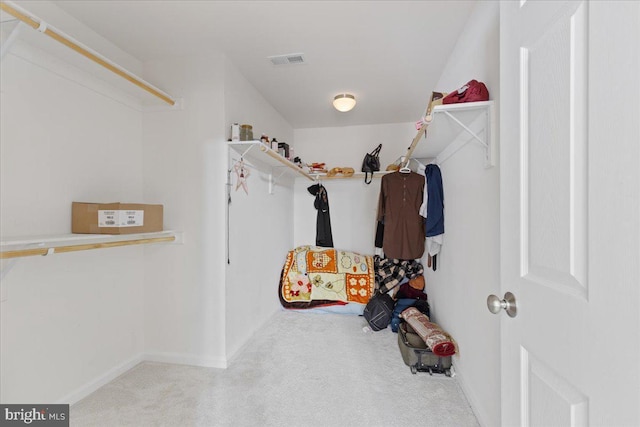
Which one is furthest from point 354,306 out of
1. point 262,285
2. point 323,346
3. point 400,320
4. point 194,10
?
point 194,10

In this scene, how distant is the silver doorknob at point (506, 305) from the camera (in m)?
0.78

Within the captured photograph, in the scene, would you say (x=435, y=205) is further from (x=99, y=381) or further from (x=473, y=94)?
(x=99, y=381)

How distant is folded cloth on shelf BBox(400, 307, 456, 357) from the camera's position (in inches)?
78.8

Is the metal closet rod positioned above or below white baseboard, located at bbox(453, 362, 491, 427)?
above

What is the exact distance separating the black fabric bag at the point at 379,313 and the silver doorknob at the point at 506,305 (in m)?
2.21

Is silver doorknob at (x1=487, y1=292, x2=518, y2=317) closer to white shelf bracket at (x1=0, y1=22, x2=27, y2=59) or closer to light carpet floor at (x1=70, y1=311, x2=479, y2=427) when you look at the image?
light carpet floor at (x1=70, y1=311, x2=479, y2=427)

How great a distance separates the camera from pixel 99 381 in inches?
75.3

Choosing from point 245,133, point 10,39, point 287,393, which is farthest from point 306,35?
point 287,393

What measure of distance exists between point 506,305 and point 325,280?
2722 millimetres

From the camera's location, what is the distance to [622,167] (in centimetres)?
48

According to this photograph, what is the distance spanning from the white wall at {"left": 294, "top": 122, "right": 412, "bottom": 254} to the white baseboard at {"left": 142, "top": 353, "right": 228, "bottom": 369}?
214cm

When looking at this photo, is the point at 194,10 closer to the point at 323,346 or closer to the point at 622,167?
the point at 622,167

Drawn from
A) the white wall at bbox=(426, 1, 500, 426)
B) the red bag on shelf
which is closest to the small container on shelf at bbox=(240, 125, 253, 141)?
the red bag on shelf

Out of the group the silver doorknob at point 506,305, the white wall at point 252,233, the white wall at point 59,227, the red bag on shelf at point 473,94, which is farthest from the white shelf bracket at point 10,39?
the silver doorknob at point 506,305
